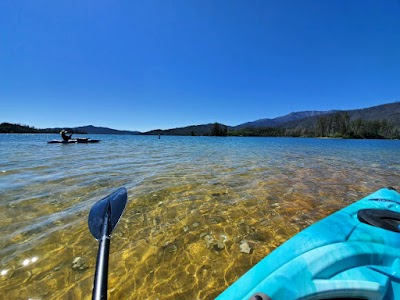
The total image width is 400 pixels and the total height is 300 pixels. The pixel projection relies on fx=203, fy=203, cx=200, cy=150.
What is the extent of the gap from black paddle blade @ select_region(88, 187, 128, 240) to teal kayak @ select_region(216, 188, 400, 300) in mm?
1804

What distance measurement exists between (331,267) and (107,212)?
9.49 feet

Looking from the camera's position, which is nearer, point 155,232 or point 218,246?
point 218,246

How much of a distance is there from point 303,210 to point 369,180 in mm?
6251

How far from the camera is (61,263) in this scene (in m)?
3.30

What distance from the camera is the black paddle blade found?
273 cm

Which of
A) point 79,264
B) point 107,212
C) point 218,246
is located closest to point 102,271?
point 107,212

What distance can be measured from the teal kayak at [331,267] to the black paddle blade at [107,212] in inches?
71.0

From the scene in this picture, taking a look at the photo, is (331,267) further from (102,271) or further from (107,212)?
(107,212)

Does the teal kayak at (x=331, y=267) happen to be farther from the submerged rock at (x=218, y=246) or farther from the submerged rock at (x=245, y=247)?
the submerged rock at (x=218, y=246)

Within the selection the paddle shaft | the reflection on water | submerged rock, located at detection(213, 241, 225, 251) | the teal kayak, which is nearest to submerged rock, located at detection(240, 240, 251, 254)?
the reflection on water

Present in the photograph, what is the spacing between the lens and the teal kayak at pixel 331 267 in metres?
1.70

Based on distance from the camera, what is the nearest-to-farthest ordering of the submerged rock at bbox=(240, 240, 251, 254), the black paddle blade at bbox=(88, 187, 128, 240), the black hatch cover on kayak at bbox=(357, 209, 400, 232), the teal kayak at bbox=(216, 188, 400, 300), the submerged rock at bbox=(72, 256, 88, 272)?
the teal kayak at bbox=(216, 188, 400, 300) → the black hatch cover on kayak at bbox=(357, 209, 400, 232) → the black paddle blade at bbox=(88, 187, 128, 240) → the submerged rock at bbox=(72, 256, 88, 272) → the submerged rock at bbox=(240, 240, 251, 254)

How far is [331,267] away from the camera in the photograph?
6.26 feet

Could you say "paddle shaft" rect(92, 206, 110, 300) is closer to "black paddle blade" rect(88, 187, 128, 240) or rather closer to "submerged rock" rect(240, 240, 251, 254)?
"black paddle blade" rect(88, 187, 128, 240)
